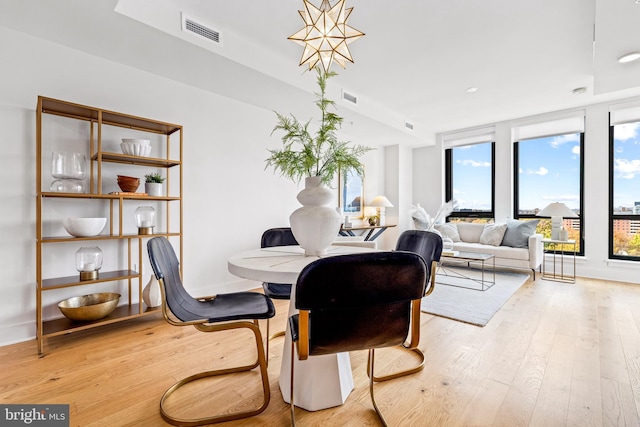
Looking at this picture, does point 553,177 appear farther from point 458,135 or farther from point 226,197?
point 226,197

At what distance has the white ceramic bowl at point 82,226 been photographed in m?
2.26

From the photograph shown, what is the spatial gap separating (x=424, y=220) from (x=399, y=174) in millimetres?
1197

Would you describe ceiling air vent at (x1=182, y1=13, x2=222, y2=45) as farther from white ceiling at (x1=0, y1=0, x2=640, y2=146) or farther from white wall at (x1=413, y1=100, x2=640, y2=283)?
white wall at (x1=413, y1=100, x2=640, y2=283)

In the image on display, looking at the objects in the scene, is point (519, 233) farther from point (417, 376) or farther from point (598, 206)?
point (417, 376)

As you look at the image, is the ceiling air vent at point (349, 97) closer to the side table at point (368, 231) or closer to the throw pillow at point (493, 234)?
the side table at point (368, 231)

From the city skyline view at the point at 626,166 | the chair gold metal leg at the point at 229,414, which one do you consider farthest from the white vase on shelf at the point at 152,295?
the city skyline view at the point at 626,166

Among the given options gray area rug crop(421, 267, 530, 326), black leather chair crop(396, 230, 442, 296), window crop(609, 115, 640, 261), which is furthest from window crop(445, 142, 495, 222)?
black leather chair crop(396, 230, 442, 296)

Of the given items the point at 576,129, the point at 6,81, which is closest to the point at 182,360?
the point at 6,81

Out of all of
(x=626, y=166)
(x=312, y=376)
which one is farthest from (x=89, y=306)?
(x=626, y=166)

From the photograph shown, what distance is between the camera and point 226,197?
11.6 ft

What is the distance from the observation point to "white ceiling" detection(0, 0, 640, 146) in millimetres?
2201

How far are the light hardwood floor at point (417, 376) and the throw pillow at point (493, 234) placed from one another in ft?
7.23

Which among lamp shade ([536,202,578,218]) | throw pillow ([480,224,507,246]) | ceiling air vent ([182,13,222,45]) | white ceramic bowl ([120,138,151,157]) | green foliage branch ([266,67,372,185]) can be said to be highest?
ceiling air vent ([182,13,222,45])

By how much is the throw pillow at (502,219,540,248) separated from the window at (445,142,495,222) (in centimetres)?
85
